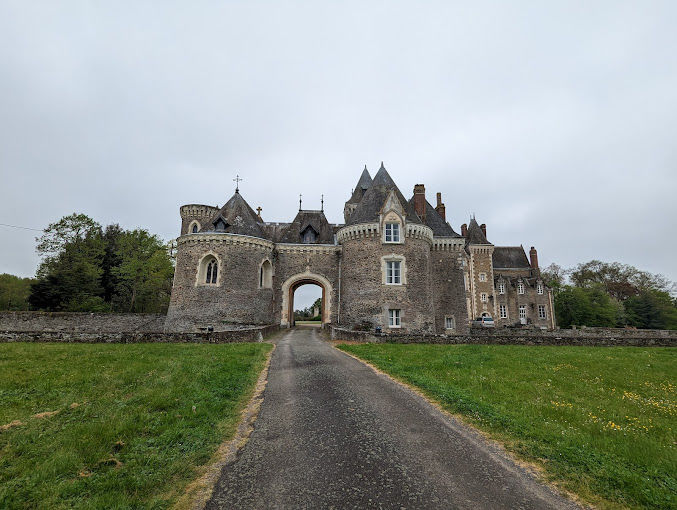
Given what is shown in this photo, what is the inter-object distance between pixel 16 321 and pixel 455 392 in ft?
112

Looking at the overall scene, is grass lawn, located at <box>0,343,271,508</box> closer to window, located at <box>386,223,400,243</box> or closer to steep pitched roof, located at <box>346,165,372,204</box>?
window, located at <box>386,223,400,243</box>

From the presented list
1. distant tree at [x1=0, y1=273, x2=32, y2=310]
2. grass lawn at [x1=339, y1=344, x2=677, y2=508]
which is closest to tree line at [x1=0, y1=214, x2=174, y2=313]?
distant tree at [x1=0, y1=273, x2=32, y2=310]

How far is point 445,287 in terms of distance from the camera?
89.9ft

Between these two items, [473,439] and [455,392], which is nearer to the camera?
[473,439]

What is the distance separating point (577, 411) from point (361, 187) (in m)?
28.8

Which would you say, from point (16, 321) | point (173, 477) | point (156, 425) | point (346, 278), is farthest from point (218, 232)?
point (173, 477)

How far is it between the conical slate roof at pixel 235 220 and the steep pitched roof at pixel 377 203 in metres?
7.83

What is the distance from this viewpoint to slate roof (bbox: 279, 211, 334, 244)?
28.5 m

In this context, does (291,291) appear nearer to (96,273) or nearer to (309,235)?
(309,235)

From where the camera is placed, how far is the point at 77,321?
27.7 m

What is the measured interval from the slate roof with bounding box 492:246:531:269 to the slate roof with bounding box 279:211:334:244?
31385mm

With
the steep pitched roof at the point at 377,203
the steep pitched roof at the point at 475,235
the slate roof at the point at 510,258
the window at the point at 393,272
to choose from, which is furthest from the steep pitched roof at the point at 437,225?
the slate roof at the point at 510,258

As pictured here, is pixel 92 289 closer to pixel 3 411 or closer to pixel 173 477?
pixel 3 411

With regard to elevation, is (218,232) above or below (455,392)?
above
